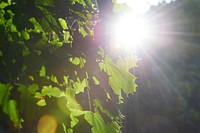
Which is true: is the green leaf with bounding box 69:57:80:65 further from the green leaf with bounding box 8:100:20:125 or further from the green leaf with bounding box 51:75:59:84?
the green leaf with bounding box 8:100:20:125

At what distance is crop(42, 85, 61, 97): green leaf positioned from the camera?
1682 mm

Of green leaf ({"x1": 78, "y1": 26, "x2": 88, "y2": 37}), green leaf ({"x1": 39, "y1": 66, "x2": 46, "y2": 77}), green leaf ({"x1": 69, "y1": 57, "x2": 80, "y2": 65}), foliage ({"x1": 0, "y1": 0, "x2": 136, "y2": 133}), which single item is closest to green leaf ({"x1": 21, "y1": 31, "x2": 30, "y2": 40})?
foliage ({"x1": 0, "y1": 0, "x2": 136, "y2": 133})

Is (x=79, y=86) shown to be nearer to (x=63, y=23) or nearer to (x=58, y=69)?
(x=58, y=69)

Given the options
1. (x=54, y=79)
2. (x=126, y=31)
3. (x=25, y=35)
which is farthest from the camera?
(x=126, y=31)

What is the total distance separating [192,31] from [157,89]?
4.26 metres

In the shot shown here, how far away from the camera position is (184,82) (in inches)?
492

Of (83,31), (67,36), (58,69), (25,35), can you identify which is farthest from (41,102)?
(83,31)

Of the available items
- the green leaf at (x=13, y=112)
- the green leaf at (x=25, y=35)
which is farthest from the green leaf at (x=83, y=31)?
the green leaf at (x=13, y=112)

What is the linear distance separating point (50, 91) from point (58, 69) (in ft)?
0.37

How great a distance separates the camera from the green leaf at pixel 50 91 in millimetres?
1682

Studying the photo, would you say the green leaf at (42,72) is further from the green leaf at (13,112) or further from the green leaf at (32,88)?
the green leaf at (13,112)

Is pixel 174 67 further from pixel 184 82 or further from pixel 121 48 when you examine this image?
pixel 121 48

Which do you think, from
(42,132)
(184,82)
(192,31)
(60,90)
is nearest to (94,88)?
(60,90)

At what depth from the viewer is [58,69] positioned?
176cm
